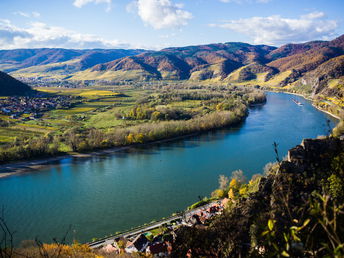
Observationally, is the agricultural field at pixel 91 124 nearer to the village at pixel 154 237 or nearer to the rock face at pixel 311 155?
the village at pixel 154 237

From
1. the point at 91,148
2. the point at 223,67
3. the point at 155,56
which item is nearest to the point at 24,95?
the point at 91,148

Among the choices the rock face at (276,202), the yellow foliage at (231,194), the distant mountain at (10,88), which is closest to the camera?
the rock face at (276,202)

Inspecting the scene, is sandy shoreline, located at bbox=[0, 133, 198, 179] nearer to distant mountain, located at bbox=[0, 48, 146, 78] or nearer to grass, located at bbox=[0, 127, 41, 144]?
grass, located at bbox=[0, 127, 41, 144]

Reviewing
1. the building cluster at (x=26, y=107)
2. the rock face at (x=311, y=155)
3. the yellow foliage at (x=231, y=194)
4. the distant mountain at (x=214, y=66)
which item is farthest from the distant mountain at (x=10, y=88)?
the rock face at (x=311, y=155)

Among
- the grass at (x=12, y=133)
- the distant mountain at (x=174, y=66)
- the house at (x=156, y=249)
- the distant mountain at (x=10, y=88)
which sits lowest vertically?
the house at (x=156, y=249)

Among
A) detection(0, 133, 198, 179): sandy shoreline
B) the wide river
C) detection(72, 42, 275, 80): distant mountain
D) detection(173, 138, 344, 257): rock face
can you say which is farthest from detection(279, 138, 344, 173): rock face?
detection(72, 42, 275, 80): distant mountain

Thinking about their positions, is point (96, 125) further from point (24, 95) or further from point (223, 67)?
point (223, 67)

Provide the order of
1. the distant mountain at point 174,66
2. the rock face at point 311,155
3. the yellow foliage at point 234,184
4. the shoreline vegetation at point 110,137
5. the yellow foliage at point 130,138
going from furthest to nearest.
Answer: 1. the distant mountain at point 174,66
2. the yellow foliage at point 130,138
3. the shoreline vegetation at point 110,137
4. the yellow foliage at point 234,184
5. the rock face at point 311,155
